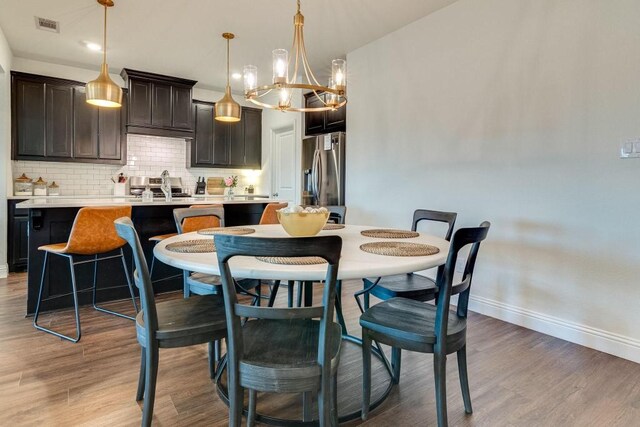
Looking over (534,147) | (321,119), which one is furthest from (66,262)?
(534,147)

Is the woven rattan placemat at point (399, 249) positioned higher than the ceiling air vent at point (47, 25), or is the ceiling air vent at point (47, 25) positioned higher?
the ceiling air vent at point (47, 25)

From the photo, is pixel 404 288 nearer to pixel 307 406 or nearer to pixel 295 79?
pixel 307 406

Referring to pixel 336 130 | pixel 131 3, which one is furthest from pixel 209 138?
pixel 131 3

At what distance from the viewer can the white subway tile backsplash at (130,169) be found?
16.2ft

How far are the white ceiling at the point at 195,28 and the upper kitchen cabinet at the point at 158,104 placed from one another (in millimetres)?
276

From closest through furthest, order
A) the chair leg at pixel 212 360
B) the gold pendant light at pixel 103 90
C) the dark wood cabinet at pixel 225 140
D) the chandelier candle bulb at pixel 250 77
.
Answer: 1. the chair leg at pixel 212 360
2. the chandelier candle bulb at pixel 250 77
3. the gold pendant light at pixel 103 90
4. the dark wood cabinet at pixel 225 140

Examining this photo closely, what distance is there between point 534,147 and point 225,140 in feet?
15.6

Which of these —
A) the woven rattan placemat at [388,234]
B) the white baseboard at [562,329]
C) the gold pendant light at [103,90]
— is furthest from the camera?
the gold pendant light at [103,90]

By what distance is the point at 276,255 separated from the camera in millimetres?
1072

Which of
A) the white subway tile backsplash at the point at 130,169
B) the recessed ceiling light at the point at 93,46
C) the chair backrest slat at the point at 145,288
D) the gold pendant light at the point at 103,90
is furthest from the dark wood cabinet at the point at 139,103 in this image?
the chair backrest slat at the point at 145,288

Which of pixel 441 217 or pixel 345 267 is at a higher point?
pixel 441 217

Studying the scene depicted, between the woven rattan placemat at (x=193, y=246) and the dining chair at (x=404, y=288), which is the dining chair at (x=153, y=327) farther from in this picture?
the dining chair at (x=404, y=288)

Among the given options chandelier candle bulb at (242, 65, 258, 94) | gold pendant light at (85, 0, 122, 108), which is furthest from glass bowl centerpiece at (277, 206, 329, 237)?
gold pendant light at (85, 0, 122, 108)

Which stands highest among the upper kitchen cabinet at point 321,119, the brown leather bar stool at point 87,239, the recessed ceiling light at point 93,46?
the recessed ceiling light at point 93,46
